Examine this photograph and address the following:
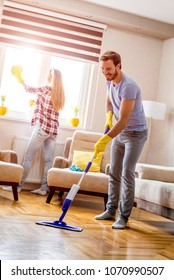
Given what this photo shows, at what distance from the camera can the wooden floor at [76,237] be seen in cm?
247

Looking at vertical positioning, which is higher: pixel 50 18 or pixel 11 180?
pixel 50 18

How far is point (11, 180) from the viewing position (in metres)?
4.43

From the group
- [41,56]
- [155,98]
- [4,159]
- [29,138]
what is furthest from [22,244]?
[155,98]

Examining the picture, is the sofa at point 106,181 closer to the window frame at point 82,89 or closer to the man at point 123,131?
the man at point 123,131

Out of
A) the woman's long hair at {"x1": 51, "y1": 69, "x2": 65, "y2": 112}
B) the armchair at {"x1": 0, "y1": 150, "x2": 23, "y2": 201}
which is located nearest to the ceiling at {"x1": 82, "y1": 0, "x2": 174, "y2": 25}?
the woman's long hair at {"x1": 51, "y1": 69, "x2": 65, "y2": 112}

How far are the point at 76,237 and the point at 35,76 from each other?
3.23 meters

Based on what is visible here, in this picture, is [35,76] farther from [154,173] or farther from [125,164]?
[125,164]

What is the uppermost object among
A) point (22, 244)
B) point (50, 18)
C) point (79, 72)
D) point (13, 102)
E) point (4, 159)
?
point (50, 18)

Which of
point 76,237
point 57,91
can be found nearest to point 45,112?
point 57,91

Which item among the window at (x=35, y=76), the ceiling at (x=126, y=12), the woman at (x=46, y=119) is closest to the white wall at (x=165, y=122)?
the ceiling at (x=126, y=12)

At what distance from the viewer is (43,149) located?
5.39 m

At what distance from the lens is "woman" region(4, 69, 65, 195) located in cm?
525

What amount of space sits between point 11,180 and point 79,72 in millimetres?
2145

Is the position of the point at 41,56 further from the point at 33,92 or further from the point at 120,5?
the point at 120,5
